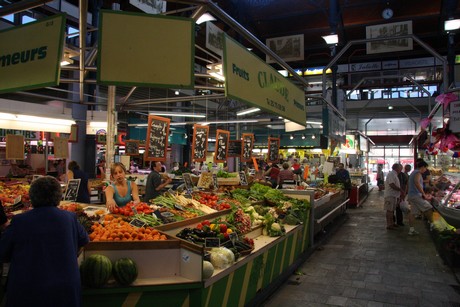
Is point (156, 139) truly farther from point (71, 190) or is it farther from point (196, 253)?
point (196, 253)

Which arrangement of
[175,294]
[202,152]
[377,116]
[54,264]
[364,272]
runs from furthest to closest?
[377,116] → [202,152] → [364,272] → [175,294] → [54,264]

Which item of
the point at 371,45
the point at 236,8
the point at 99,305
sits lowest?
the point at 99,305

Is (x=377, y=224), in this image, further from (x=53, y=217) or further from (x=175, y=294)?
(x=53, y=217)

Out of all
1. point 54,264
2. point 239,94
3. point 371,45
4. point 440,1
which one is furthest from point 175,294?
point 440,1

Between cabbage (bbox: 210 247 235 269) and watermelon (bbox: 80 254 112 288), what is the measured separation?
1.11 m

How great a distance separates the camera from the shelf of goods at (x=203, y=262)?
324cm

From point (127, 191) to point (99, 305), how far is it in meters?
2.78

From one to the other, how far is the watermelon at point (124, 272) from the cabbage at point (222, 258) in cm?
89

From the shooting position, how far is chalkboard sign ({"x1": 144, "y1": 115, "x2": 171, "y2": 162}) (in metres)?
8.29

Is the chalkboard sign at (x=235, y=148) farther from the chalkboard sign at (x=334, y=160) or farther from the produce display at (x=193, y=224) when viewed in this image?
the produce display at (x=193, y=224)

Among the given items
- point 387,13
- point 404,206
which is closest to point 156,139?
point 404,206

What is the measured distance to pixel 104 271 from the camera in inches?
123

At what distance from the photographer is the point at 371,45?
1546 centimetres

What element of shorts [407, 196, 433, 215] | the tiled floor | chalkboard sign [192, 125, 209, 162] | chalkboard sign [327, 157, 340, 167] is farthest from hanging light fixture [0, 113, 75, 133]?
chalkboard sign [327, 157, 340, 167]
